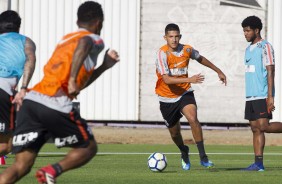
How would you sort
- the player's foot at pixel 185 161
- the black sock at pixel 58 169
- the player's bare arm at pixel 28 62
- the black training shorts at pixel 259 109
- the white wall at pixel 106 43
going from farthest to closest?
the white wall at pixel 106 43, the player's foot at pixel 185 161, the black training shorts at pixel 259 109, the player's bare arm at pixel 28 62, the black sock at pixel 58 169

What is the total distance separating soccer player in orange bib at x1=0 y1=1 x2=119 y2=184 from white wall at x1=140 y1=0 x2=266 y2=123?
57.9ft

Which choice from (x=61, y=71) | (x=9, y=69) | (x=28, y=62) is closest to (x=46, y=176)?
(x=61, y=71)

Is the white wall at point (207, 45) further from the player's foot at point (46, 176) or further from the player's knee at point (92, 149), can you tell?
the player's foot at point (46, 176)

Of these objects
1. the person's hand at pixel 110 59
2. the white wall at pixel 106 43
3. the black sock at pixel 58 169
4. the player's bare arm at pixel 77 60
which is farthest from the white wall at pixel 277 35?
the black sock at pixel 58 169

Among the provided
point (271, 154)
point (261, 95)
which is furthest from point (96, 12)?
point (271, 154)

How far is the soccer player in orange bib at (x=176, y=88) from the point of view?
15.9 meters

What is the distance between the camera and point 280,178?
547 inches

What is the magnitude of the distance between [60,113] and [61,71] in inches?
16.0

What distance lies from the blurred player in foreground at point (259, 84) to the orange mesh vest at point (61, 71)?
19.6 feet

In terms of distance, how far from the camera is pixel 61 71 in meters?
9.80

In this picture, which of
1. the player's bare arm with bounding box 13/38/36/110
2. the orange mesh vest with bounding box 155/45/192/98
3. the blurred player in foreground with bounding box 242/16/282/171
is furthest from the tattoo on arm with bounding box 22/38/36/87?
the blurred player in foreground with bounding box 242/16/282/171

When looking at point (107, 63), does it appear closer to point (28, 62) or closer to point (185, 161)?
point (28, 62)

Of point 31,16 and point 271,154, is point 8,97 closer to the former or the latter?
point 271,154

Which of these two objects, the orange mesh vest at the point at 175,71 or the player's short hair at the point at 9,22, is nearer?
the player's short hair at the point at 9,22
